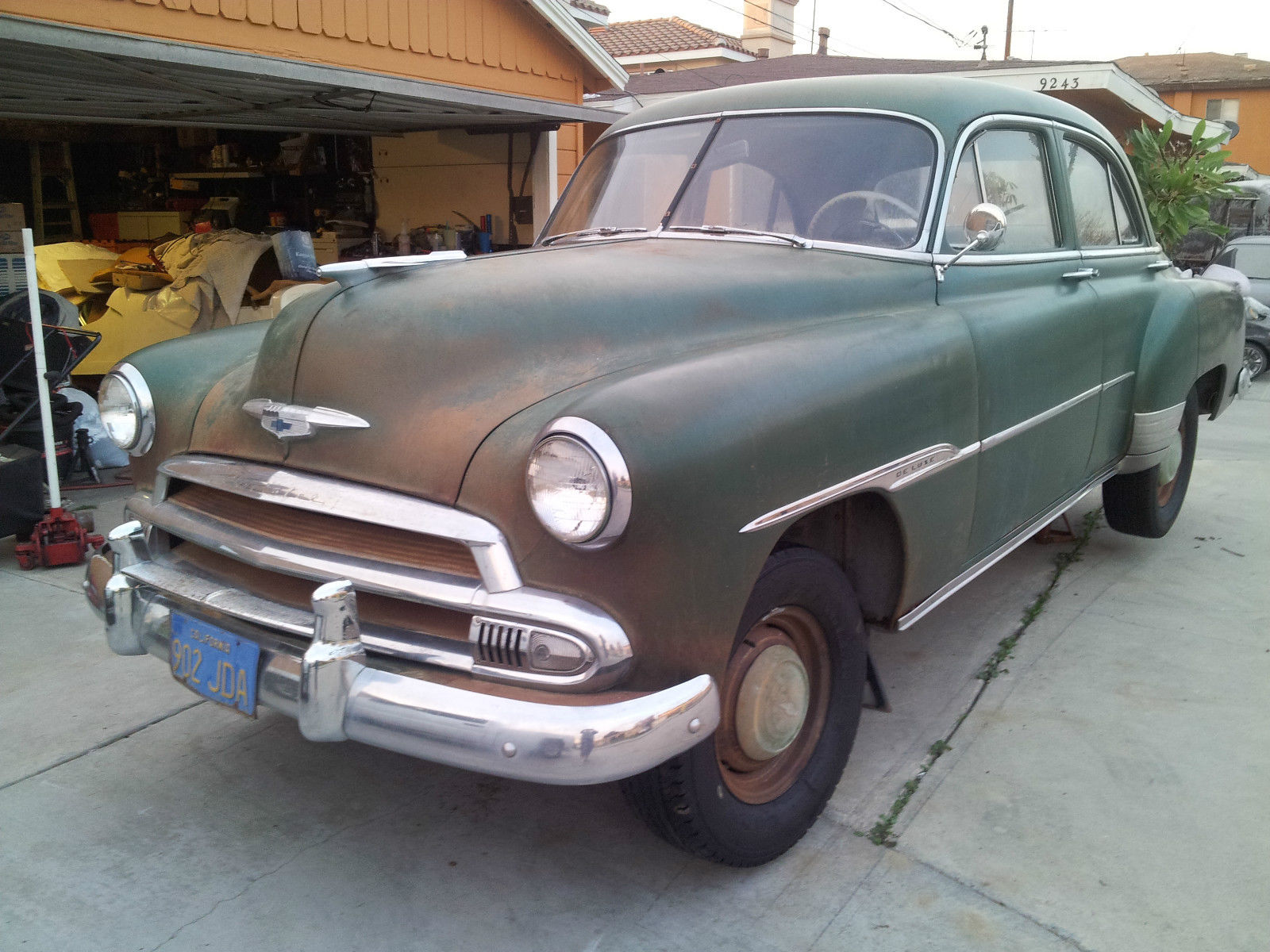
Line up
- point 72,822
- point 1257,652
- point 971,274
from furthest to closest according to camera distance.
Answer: point 1257,652, point 971,274, point 72,822

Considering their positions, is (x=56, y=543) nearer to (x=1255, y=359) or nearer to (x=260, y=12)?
(x=260, y=12)


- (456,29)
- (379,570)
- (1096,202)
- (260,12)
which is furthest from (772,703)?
(456,29)

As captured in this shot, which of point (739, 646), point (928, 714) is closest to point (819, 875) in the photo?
point (739, 646)

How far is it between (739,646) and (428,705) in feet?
2.23

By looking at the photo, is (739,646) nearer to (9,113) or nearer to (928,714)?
(928,714)

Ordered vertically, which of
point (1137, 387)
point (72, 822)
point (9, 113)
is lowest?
point (72, 822)

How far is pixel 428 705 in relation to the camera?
1.86 meters

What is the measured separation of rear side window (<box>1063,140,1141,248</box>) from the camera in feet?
12.7

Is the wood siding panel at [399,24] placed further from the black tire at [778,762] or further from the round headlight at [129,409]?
the black tire at [778,762]

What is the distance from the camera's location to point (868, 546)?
8.68ft

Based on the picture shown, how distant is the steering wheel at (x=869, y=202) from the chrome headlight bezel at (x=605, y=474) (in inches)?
57.0

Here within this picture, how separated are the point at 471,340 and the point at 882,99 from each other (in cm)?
167

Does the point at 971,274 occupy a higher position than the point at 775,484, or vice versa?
the point at 971,274

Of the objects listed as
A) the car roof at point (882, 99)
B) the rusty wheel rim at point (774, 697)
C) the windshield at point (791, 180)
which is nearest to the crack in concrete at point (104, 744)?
the rusty wheel rim at point (774, 697)
